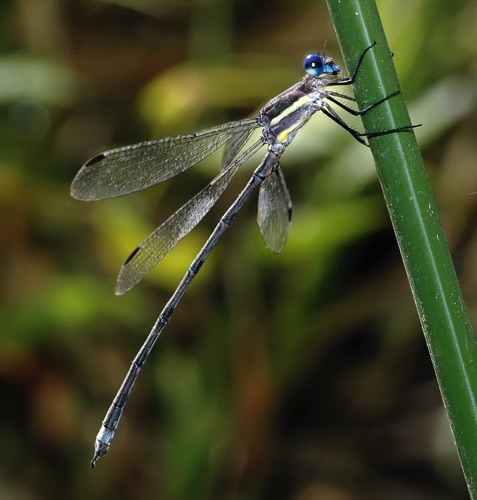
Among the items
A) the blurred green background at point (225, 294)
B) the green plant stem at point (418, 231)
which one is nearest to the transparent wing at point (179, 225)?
the blurred green background at point (225, 294)

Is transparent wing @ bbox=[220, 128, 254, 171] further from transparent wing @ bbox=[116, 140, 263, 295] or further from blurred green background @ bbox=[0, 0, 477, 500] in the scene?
blurred green background @ bbox=[0, 0, 477, 500]

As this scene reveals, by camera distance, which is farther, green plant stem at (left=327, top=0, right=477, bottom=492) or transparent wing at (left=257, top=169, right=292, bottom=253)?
transparent wing at (left=257, top=169, right=292, bottom=253)

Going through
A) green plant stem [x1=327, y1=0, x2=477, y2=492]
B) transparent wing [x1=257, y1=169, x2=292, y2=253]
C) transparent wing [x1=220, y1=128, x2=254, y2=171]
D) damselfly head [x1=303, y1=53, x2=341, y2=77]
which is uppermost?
transparent wing [x1=220, y1=128, x2=254, y2=171]

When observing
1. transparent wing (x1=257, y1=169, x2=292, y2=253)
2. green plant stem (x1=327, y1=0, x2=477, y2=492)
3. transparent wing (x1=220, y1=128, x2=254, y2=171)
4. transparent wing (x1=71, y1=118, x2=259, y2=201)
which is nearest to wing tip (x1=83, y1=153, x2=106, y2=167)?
transparent wing (x1=71, y1=118, x2=259, y2=201)

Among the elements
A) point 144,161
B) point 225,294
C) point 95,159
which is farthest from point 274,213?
point 225,294

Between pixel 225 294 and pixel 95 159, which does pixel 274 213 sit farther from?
pixel 225 294

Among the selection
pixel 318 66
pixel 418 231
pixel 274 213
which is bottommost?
pixel 418 231
